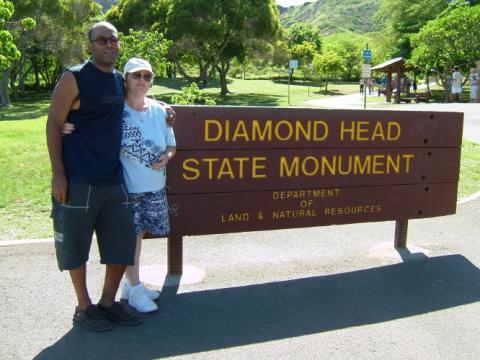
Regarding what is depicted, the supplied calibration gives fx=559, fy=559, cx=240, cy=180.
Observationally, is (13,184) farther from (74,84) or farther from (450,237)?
(450,237)

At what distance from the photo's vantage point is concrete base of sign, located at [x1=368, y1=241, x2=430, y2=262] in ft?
15.9

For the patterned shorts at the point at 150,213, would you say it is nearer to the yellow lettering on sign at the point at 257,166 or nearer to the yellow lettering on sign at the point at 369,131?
the yellow lettering on sign at the point at 257,166

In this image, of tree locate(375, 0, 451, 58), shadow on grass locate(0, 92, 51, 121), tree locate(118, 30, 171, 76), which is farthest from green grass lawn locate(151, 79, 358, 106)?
shadow on grass locate(0, 92, 51, 121)

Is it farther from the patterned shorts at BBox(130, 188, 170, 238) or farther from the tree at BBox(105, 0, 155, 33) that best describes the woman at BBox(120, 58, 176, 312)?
the tree at BBox(105, 0, 155, 33)

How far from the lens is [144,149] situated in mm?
3395

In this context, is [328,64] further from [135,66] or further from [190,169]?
[135,66]

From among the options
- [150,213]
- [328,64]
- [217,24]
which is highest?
[217,24]

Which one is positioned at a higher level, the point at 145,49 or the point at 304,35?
the point at 304,35

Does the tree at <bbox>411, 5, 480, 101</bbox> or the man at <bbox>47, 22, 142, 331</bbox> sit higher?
the tree at <bbox>411, 5, 480, 101</bbox>

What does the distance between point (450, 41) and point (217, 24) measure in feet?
43.7

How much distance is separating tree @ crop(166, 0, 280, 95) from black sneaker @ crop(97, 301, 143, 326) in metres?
31.0

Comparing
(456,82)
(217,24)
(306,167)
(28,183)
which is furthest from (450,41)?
(306,167)

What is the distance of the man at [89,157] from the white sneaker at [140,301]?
0.32 metres

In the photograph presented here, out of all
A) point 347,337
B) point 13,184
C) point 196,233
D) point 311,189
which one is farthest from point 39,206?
point 347,337
